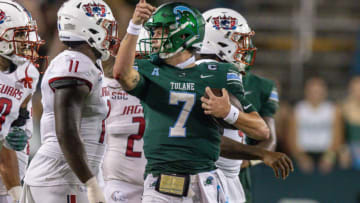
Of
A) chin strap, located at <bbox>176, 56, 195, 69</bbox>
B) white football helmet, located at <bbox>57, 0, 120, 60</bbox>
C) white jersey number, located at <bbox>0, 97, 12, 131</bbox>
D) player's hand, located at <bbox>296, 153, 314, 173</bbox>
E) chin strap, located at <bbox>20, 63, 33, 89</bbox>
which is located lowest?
player's hand, located at <bbox>296, 153, 314, 173</bbox>

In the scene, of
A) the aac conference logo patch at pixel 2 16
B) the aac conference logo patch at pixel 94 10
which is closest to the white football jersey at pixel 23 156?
the aac conference logo patch at pixel 2 16

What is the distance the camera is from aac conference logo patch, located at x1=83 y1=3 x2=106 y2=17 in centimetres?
468

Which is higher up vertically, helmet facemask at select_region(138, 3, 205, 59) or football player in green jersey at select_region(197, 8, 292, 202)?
helmet facemask at select_region(138, 3, 205, 59)

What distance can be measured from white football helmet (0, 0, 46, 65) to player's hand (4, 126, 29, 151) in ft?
1.73

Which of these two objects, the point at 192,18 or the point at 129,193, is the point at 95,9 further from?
the point at 129,193

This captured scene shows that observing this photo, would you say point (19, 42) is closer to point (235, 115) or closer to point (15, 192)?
point (15, 192)

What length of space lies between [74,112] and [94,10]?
3.08 feet

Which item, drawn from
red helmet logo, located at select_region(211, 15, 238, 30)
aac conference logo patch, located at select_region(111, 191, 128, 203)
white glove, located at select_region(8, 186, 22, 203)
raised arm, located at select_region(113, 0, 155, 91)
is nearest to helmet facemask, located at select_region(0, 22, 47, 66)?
white glove, located at select_region(8, 186, 22, 203)

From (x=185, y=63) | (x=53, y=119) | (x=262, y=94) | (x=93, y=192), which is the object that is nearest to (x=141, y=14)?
(x=185, y=63)

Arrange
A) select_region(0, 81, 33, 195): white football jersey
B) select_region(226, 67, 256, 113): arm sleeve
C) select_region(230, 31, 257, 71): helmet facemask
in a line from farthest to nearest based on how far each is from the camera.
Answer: select_region(230, 31, 257, 71): helmet facemask → select_region(0, 81, 33, 195): white football jersey → select_region(226, 67, 256, 113): arm sleeve

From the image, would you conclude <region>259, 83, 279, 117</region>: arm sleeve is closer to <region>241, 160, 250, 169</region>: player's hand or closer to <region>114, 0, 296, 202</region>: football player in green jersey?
<region>241, 160, 250, 169</region>: player's hand

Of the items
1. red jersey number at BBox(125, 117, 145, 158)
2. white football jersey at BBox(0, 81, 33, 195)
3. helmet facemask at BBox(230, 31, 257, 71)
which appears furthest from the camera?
helmet facemask at BBox(230, 31, 257, 71)

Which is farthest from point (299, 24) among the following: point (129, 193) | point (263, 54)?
point (129, 193)

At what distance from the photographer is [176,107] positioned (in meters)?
4.18
